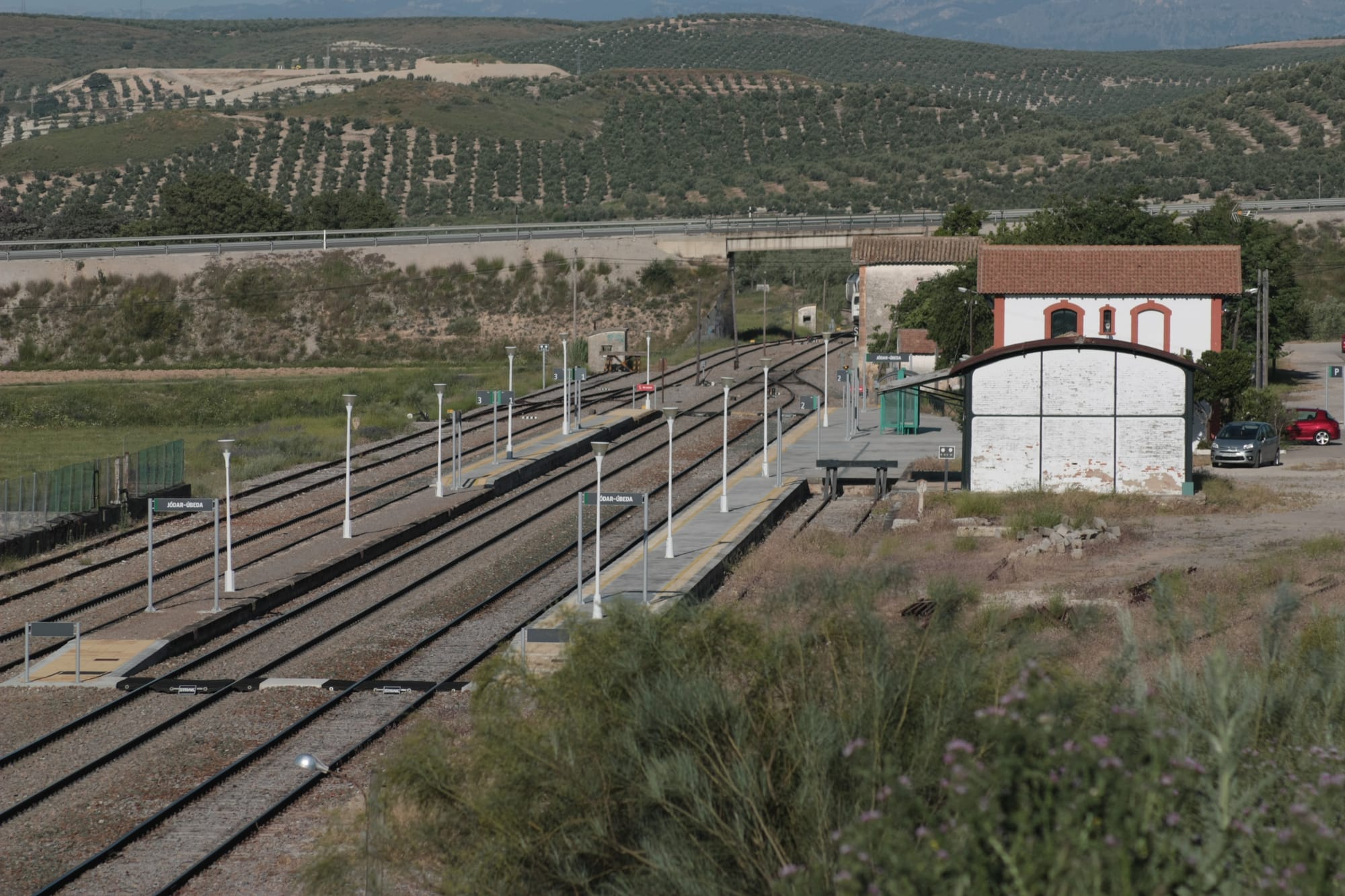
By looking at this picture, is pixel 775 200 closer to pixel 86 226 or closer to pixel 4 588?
pixel 86 226

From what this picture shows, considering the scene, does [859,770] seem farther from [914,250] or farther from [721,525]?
[914,250]

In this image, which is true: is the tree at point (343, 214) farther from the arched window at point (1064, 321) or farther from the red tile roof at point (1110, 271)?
the arched window at point (1064, 321)

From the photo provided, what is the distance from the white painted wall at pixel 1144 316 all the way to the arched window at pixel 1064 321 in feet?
0.83

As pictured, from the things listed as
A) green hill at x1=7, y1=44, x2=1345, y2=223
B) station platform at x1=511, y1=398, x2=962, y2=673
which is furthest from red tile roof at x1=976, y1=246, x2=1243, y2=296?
green hill at x1=7, y1=44, x2=1345, y2=223

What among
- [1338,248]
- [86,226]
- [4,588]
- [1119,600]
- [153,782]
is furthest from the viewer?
[86,226]

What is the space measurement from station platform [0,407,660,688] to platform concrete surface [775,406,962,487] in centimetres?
668

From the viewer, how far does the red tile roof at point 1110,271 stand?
169ft

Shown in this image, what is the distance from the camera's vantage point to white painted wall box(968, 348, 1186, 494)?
1577 inches

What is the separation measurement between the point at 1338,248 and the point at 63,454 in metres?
70.8

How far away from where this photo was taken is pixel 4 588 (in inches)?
1261

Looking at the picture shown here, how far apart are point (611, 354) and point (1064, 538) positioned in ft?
128

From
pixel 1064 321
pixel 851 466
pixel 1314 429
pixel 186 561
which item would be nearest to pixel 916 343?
pixel 1064 321

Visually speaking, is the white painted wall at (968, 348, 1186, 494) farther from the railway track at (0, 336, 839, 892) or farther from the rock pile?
the railway track at (0, 336, 839, 892)

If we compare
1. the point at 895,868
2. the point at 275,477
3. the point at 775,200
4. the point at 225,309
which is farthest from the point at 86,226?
the point at 895,868
